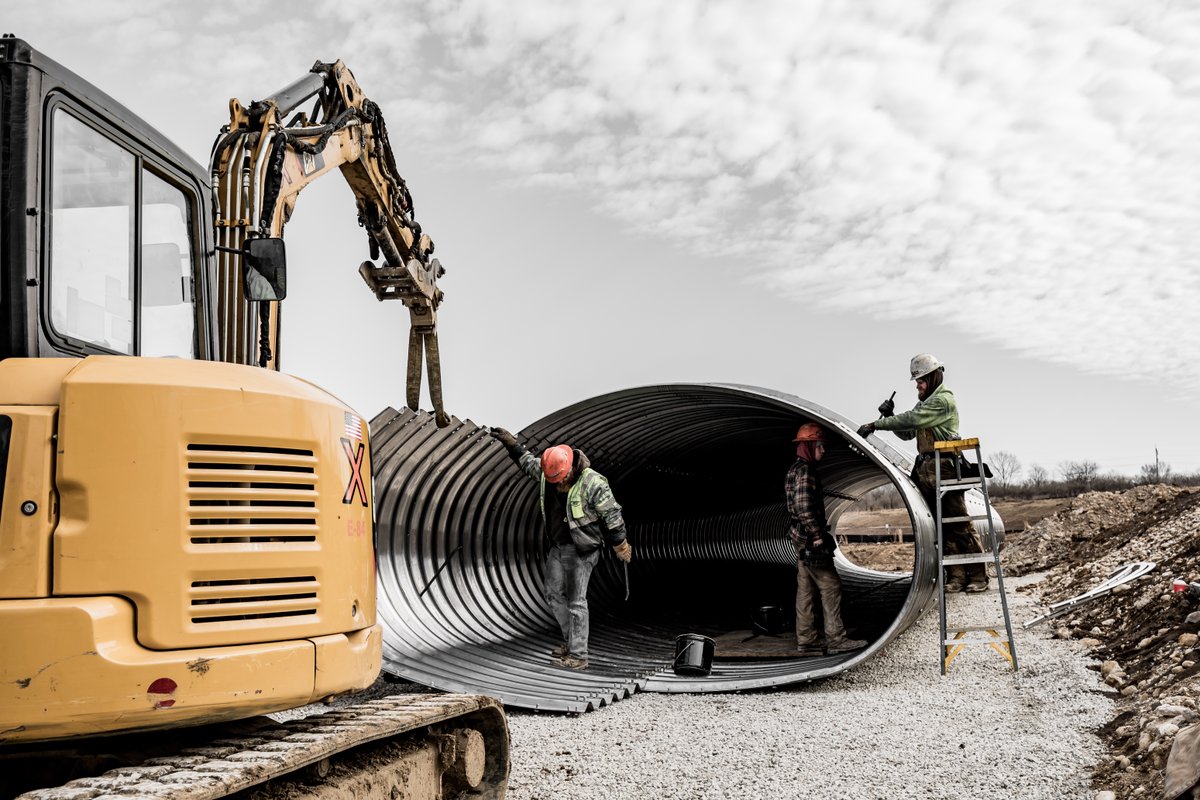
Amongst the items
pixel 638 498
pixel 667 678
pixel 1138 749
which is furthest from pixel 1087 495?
pixel 1138 749

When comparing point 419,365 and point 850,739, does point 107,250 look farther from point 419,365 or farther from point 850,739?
point 419,365

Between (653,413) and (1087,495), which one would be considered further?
(1087,495)

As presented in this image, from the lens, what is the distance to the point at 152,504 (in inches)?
118

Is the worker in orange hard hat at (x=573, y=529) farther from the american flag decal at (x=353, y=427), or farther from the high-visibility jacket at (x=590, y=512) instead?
the american flag decal at (x=353, y=427)

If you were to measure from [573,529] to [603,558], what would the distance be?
13.5ft

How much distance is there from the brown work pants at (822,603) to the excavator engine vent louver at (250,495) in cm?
635

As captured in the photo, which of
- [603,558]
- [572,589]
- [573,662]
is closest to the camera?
[573,662]

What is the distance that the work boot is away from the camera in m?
8.49

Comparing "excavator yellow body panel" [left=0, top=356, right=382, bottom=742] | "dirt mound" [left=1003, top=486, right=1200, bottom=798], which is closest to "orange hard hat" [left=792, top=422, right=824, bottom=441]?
"dirt mound" [left=1003, top=486, right=1200, bottom=798]

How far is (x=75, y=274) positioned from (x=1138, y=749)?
545 cm

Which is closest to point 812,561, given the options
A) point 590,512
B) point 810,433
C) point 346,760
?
point 810,433

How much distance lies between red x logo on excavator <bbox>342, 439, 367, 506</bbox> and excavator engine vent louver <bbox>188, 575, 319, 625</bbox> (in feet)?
1.22

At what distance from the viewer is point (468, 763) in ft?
15.2

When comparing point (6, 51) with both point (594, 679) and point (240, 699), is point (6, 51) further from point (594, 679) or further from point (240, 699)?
point (594, 679)
